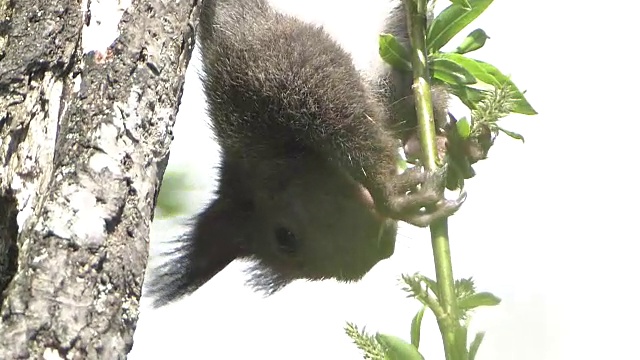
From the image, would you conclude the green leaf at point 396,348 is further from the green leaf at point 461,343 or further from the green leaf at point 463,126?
the green leaf at point 463,126

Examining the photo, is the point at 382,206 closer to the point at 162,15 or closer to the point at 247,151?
the point at 247,151

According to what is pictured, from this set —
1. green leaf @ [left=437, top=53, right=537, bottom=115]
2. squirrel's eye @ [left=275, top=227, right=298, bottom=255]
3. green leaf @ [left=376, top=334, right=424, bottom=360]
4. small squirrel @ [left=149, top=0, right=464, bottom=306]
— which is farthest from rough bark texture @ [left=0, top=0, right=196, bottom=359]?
Result: squirrel's eye @ [left=275, top=227, right=298, bottom=255]

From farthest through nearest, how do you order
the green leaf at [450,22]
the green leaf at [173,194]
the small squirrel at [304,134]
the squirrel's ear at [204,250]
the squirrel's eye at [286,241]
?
the squirrel's ear at [204,250] < the squirrel's eye at [286,241] < the small squirrel at [304,134] < the green leaf at [173,194] < the green leaf at [450,22]

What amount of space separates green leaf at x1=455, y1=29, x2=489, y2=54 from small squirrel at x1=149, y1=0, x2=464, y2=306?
65cm

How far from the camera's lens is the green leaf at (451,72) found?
6.77 feet

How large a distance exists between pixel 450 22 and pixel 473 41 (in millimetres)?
92

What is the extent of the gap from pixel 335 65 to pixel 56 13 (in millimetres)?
1369

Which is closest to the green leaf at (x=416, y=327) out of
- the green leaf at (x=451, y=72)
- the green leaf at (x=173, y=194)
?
the green leaf at (x=451, y=72)

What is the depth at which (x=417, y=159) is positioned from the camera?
2604mm

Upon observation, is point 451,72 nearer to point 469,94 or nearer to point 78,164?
point 469,94

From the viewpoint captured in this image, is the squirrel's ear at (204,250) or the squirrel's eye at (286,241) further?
the squirrel's ear at (204,250)

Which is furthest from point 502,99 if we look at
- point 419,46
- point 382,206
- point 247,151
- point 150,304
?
point 150,304

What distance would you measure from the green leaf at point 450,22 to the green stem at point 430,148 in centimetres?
8

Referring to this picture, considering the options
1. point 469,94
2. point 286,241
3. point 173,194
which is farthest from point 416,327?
point 286,241
